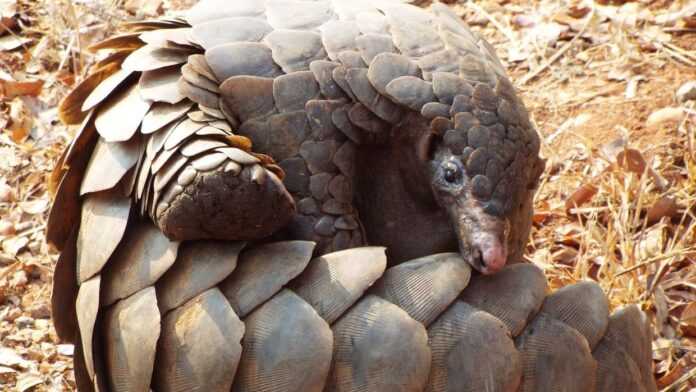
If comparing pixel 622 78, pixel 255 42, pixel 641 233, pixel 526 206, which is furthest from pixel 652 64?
pixel 255 42

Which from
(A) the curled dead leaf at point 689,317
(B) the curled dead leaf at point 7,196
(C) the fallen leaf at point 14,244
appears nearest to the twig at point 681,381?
(A) the curled dead leaf at point 689,317

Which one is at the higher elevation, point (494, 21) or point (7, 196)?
point (494, 21)

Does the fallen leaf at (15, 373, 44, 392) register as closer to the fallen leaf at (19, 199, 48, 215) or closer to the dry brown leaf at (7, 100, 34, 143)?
the fallen leaf at (19, 199, 48, 215)

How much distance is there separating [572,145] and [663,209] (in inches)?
22.0

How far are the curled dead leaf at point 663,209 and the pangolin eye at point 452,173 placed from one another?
147cm

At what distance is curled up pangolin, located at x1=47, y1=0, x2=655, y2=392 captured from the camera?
7.98 feet

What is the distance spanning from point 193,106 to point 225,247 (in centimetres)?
35

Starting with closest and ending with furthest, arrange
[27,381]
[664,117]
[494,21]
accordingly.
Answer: [27,381], [664,117], [494,21]

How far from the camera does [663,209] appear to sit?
392 cm

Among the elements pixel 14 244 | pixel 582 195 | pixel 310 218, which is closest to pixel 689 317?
pixel 582 195

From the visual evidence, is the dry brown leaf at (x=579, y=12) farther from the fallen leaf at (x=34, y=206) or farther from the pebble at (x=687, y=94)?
the fallen leaf at (x=34, y=206)

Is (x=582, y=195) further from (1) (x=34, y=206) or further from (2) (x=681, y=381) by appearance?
(1) (x=34, y=206)

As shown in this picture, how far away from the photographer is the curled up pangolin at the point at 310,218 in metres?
2.43

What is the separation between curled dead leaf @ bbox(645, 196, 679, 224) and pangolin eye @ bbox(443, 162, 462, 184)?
1474mm
